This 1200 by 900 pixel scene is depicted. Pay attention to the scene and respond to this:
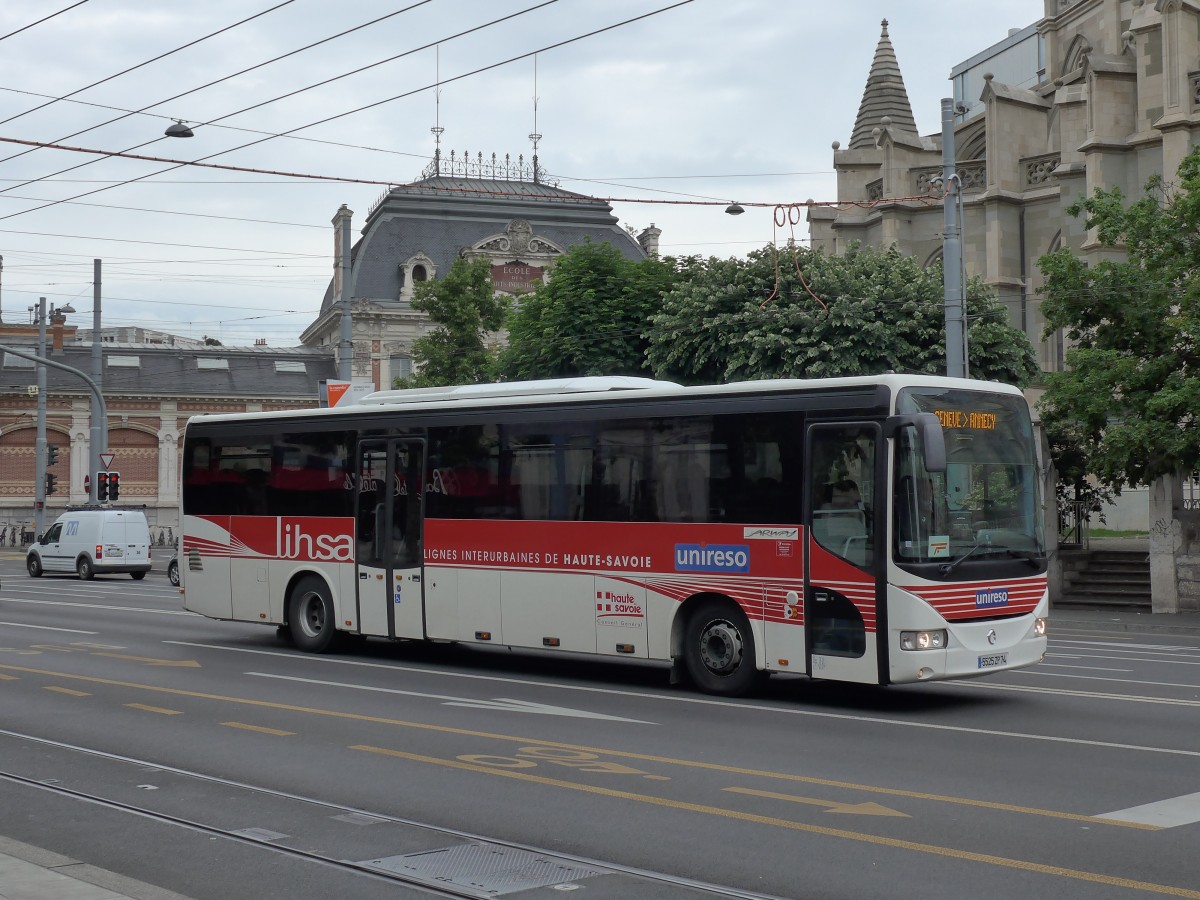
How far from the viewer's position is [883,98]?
195 ft

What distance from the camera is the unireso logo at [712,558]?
1366 cm

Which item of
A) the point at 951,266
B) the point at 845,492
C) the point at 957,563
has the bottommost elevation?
the point at 957,563

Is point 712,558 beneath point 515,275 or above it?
beneath

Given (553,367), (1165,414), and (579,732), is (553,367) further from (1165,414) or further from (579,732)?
(579,732)

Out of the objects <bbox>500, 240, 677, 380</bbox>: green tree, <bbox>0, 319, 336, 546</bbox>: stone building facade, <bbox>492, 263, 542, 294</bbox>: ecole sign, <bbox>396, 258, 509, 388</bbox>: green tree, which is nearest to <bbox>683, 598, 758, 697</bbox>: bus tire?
<bbox>500, 240, 677, 380</bbox>: green tree

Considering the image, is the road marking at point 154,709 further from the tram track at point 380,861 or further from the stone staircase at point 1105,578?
the stone staircase at point 1105,578

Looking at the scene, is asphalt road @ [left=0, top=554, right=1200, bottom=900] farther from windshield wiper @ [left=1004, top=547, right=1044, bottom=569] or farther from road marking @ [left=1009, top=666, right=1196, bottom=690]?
windshield wiper @ [left=1004, top=547, right=1044, bottom=569]

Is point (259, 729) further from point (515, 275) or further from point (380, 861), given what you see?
point (515, 275)

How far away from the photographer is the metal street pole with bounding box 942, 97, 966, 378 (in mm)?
22875

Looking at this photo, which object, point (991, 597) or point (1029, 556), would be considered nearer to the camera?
point (991, 597)

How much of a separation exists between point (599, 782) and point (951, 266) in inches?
637

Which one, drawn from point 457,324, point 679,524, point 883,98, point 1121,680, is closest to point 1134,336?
point 1121,680

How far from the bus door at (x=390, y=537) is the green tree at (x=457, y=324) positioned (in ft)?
108

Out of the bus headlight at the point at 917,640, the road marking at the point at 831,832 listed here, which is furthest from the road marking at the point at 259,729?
the bus headlight at the point at 917,640
